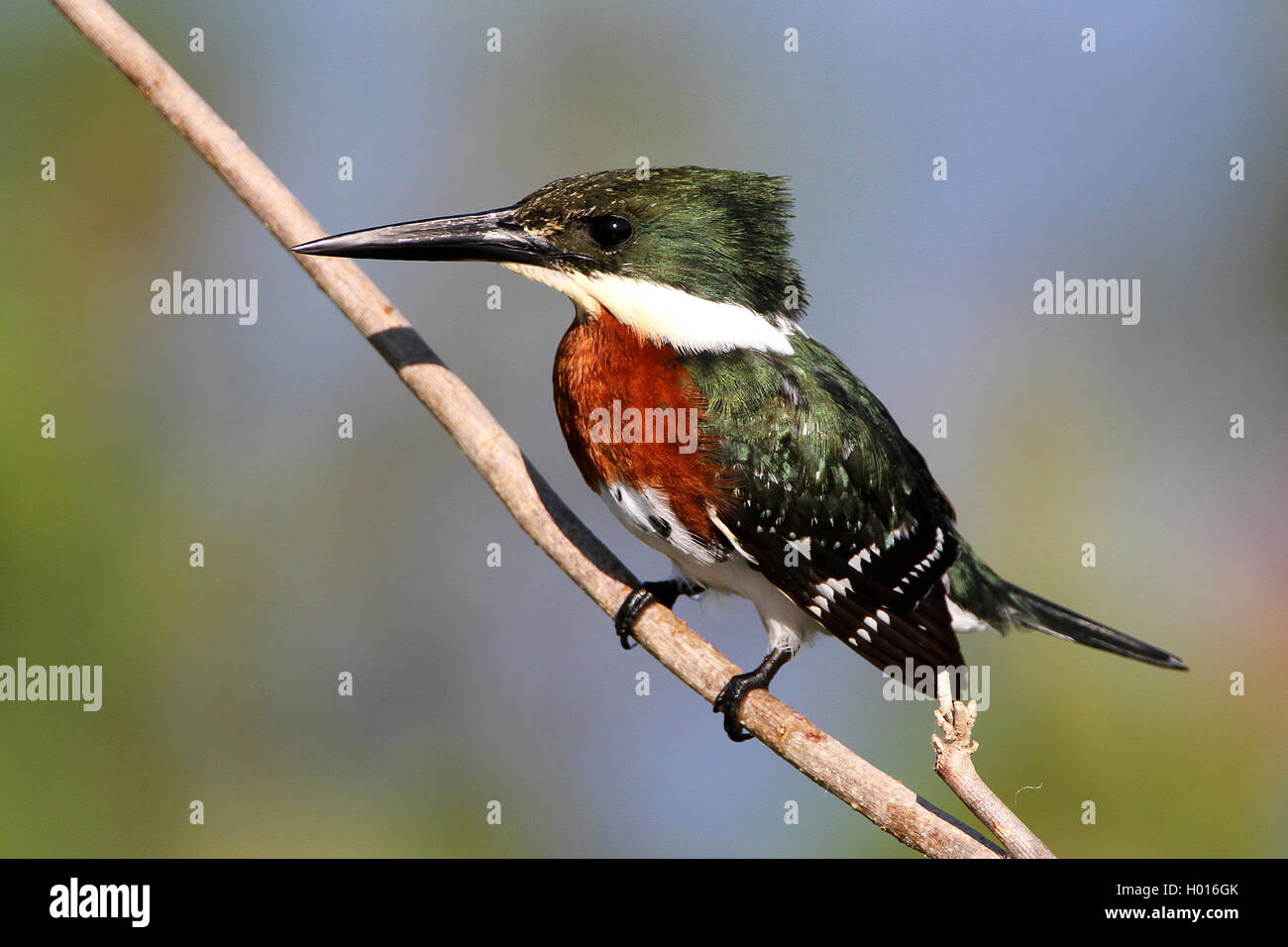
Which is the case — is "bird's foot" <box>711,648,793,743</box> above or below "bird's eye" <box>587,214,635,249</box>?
below

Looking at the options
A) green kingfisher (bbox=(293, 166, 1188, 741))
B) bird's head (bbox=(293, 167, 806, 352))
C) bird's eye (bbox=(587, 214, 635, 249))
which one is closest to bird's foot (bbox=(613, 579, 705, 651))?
green kingfisher (bbox=(293, 166, 1188, 741))

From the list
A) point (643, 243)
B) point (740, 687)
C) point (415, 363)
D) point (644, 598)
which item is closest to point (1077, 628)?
point (740, 687)

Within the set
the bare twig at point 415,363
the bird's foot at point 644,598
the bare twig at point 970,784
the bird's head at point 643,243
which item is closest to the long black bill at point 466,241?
the bird's head at point 643,243

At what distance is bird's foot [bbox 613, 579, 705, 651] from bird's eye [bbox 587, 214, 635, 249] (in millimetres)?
816

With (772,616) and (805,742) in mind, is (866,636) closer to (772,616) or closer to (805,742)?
(772,616)

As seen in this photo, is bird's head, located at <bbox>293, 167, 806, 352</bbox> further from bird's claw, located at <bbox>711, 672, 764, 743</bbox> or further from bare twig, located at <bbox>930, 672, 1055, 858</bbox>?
bare twig, located at <bbox>930, 672, 1055, 858</bbox>

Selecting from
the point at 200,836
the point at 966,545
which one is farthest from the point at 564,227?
the point at 200,836

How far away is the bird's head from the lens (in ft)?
9.09

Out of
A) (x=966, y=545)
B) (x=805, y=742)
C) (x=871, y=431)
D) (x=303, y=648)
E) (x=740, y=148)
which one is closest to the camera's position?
(x=805, y=742)

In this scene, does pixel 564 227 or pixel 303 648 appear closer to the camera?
pixel 564 227

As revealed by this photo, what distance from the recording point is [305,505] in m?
3.86

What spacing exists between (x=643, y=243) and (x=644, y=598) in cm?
84

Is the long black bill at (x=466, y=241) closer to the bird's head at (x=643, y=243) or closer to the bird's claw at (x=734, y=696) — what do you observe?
the bird's head at (x=643, y=243)

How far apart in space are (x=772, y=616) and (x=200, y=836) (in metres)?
1.77
